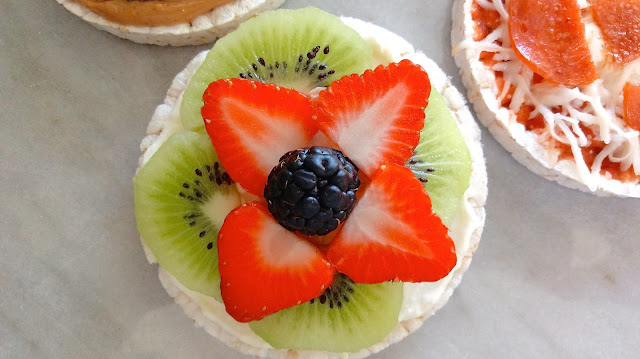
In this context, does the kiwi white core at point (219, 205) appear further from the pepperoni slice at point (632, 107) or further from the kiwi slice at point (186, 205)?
the pepperoni slice at point (632, 107)

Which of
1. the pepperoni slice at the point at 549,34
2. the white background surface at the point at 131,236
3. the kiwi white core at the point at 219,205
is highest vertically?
the pepperoni slice at the point at 549,34

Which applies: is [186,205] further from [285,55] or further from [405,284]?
[405,284]

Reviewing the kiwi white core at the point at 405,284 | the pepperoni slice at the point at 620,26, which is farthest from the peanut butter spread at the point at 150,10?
the pepperoni slice at the point at 620,26

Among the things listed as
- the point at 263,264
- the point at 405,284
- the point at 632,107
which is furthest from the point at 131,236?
the point at 632,107

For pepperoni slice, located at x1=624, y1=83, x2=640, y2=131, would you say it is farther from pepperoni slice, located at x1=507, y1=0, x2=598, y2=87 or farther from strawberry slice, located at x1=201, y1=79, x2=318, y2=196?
strawberry slice, located at x1=201, y1=79, x2=318, y2=196

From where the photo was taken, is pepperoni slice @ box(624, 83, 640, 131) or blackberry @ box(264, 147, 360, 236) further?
pepperoni slice @ box(624, 83, 640, 131)

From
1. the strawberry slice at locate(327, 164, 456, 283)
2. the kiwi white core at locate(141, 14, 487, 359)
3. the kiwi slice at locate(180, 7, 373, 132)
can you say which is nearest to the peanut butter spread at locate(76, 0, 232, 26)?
the kiwi white core at locate(141, 14, 487, 359)
